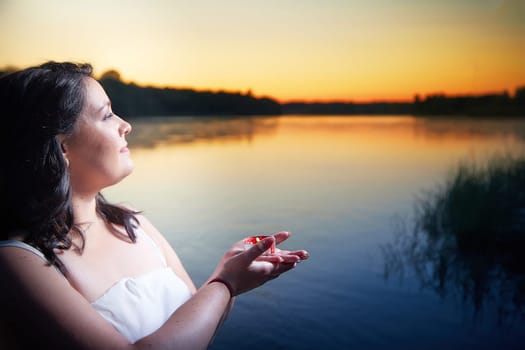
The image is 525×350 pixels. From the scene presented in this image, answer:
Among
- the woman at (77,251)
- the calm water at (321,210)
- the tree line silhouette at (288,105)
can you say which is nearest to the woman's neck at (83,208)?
the woman at (77,251)

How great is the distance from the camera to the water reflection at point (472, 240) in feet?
9.99

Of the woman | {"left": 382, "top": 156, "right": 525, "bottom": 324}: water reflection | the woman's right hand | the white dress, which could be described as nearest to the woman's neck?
the woman

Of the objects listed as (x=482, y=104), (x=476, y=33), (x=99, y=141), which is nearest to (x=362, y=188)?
(x=482, y=104)

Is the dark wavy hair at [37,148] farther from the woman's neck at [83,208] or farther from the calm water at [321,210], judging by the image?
the calm water at [321,210]

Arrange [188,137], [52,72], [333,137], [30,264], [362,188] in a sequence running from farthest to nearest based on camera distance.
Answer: [333,137]
[188,137]
[362,188]
[52,72]
[30,264]

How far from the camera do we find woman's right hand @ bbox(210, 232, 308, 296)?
821 mm

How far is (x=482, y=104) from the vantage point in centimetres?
Answer: 372

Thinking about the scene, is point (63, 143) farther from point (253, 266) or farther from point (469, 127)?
point (469, 127)

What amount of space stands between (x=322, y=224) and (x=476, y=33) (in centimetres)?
171

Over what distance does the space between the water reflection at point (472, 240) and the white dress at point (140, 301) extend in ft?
8.09

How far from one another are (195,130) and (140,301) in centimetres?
395

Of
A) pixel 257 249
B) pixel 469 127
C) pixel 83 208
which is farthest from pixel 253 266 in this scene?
pixel 469 127

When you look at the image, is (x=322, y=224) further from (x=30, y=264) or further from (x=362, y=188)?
(x=30, y=264)

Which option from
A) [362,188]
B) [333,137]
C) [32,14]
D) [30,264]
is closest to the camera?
[30,264]
